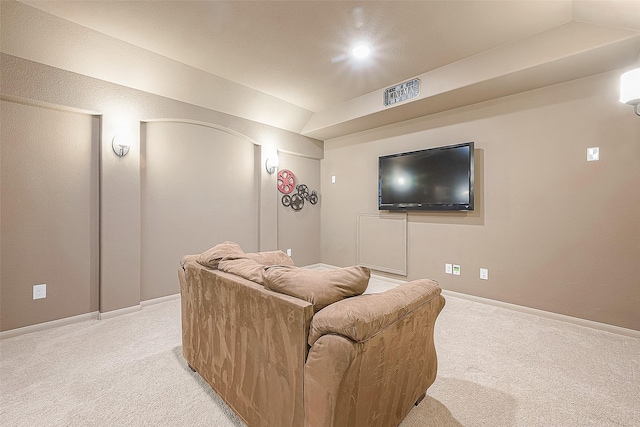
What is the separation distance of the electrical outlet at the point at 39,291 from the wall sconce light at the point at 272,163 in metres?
2.84

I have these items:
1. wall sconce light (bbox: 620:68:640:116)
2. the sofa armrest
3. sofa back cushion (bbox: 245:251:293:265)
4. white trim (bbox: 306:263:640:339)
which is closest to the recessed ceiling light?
wall sconce light (bbox: 620:68:640:116)

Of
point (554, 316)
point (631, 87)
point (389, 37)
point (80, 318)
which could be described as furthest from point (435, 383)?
point (80, 318)

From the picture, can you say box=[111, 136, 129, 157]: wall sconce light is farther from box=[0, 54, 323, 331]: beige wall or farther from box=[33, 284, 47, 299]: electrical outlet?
box=[33, 284, 47, 299]: electrical outlet

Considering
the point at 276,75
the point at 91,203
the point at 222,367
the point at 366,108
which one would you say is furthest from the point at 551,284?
the point at 91,203

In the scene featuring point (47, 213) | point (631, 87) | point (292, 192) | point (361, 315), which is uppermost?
point (631, 87)

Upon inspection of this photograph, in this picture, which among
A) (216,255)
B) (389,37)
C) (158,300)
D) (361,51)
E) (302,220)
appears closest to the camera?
(216,255)

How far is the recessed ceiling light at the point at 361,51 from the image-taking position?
9.20ft

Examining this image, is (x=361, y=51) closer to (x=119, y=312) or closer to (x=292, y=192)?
(x=292, y=192)

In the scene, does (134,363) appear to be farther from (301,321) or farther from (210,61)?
(210,61)

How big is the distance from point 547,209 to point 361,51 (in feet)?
8.14

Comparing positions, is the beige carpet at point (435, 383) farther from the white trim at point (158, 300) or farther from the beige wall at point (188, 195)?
the beige wall at point (188, 195)

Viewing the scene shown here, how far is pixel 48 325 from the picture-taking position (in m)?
2.71

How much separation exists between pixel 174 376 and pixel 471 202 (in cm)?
333

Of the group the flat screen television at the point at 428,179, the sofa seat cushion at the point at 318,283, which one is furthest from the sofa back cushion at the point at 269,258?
the flat screen television at the point at 428,179
